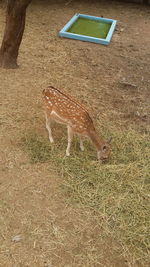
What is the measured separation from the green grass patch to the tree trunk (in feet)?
6.23

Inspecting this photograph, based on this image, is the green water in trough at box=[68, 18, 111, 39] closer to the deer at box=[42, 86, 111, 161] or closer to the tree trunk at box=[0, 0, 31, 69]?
the tree trunk at box=[0, 0, 31, 69]

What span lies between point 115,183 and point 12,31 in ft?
10.1

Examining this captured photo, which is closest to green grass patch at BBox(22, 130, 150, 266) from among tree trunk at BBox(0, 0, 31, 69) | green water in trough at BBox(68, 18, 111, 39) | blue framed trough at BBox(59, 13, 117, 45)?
tree trunk at BBox(0, 0, 31, 69)

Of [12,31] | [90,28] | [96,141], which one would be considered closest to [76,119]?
[96,141]

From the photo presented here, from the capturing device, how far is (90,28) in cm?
774

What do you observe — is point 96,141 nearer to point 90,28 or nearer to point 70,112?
point 70,112

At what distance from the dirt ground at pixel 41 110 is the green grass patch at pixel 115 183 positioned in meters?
0.10

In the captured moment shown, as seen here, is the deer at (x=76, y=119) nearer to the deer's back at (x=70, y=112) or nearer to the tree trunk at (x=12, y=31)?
the deer's back at (x=70, y=112)

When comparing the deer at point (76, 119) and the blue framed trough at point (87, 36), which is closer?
the deer at point (76, 119)

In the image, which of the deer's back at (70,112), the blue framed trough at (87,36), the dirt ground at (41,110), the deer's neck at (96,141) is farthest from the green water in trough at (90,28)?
the deer's neck at (96,141)

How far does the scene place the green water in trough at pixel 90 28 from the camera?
24.5 ft

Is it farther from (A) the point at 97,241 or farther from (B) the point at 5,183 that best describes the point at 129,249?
(B) the point at 5,183

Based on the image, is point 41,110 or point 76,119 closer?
point 76,119

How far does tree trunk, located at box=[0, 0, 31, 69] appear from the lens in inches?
195
